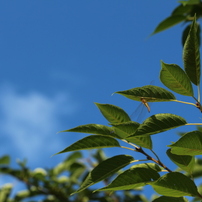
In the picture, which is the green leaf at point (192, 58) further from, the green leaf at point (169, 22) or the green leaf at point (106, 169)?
the green leaf at point (169, 22)

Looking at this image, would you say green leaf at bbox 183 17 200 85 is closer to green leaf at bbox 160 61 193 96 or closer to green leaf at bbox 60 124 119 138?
green leaf at bbox 160 61 193 96

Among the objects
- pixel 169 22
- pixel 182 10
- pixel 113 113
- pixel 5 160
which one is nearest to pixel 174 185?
pixel 113 113

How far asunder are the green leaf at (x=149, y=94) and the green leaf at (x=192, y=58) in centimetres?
10

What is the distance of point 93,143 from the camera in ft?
4.87

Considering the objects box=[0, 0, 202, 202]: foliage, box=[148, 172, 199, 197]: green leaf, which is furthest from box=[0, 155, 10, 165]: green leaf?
box=[148, 172, 199, 197]: green leaf

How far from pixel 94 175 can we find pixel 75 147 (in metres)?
0.13

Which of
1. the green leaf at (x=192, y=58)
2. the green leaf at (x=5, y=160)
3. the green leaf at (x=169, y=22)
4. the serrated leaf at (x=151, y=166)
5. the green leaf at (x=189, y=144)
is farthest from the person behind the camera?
the green leaf at (x=5, y=160)

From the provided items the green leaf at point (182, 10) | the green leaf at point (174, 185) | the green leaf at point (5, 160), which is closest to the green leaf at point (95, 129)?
the green leaf at point (174, 185)

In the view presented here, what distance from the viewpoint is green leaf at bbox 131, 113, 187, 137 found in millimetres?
1245

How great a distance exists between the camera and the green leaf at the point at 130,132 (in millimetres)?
1352

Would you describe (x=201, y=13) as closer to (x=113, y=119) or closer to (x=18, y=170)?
(x=113, y=119)

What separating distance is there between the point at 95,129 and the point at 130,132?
141 mm

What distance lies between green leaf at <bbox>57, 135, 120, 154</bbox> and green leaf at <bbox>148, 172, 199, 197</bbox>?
283mm

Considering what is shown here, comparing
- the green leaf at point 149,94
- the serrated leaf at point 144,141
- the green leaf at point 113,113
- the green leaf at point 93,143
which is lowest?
the serrated leaf at point 144,141
